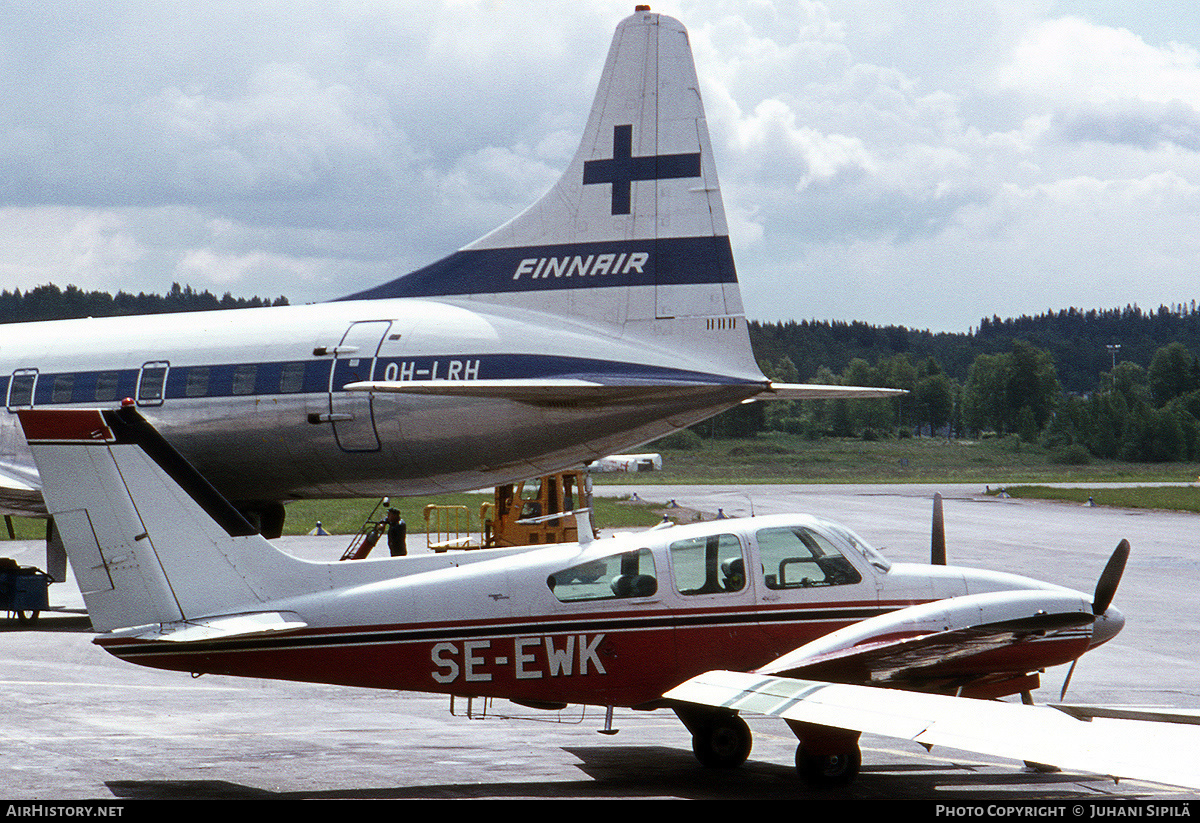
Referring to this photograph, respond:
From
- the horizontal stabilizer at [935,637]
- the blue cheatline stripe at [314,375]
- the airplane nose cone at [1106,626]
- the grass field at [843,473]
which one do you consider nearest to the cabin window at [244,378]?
the blue cheatline stripe at [314,375]

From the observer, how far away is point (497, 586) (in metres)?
10.6

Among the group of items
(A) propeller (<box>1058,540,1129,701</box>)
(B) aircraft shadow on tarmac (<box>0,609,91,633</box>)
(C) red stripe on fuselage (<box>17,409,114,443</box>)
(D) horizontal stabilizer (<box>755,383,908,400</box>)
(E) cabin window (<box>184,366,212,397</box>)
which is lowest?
(B) aircraft shadow on tarmac (<box>0,609,91,633</box>)

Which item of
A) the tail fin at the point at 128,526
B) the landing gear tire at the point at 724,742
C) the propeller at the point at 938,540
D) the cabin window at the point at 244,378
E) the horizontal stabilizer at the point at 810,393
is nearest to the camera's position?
the tail fin at the point at 128,526

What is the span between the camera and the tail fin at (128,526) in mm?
10625

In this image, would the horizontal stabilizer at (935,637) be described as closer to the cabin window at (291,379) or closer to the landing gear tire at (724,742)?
the landing gear tire at (724,742)

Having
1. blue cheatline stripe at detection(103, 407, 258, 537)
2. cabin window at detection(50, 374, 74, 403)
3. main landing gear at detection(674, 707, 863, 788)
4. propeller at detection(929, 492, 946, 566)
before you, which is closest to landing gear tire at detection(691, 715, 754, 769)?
main landing gear at detection(674, 707, 863, 788)

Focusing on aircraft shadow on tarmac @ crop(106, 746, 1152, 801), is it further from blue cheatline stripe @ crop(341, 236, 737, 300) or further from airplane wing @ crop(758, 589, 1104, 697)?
blue cheatline stripe @ crop(341, 236, 737, 300)

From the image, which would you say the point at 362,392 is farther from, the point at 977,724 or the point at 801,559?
the point at 977,724

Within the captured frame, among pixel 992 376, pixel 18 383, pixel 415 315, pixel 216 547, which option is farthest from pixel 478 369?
pixel 992 376

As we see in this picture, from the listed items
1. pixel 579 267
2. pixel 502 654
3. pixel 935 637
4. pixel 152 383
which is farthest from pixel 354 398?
pixel 935 637

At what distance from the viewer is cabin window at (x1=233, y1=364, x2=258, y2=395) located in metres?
19.7

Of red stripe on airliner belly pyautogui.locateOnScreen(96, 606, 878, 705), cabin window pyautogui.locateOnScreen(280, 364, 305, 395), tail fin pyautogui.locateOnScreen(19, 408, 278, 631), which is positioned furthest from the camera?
cabin window pyautogui.locateOnScreen(280, 364, 305, 395)

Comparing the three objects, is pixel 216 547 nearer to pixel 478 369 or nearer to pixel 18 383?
pixel 478 369

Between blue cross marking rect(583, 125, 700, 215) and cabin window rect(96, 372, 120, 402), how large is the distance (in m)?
9.38
